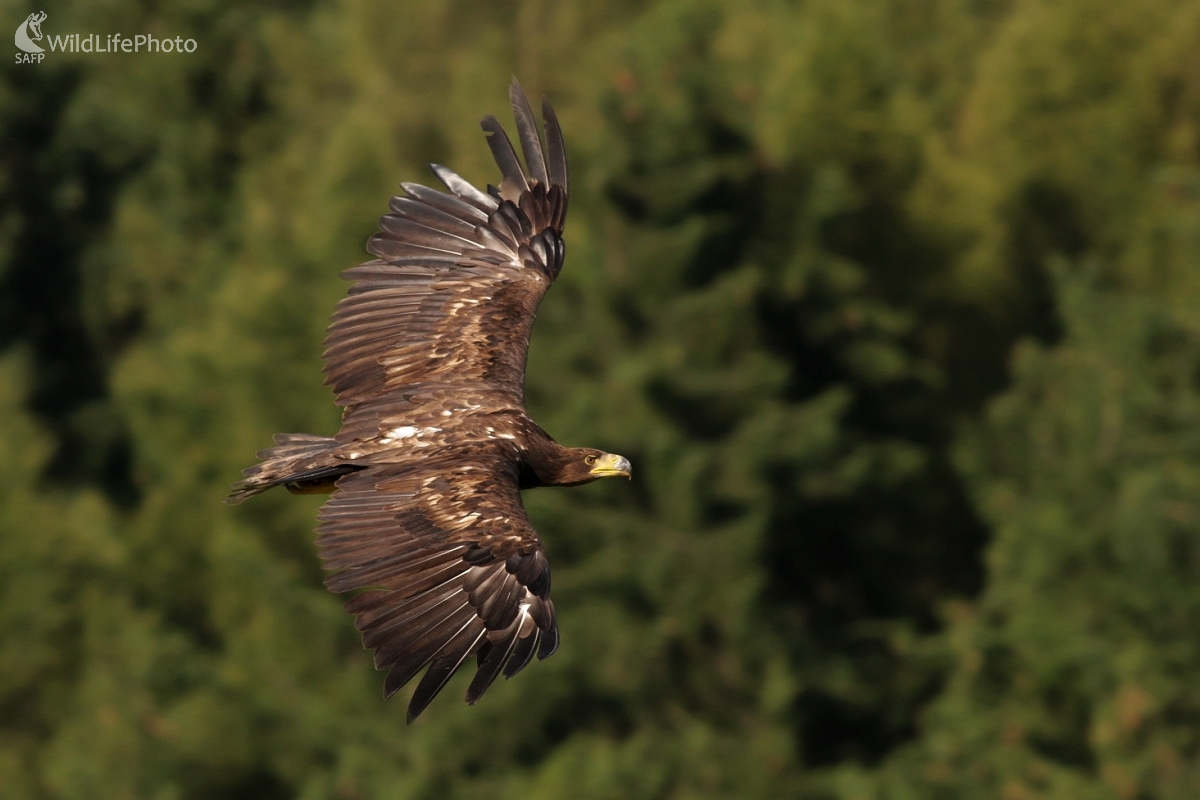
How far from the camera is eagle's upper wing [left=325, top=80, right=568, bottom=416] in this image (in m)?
11.4

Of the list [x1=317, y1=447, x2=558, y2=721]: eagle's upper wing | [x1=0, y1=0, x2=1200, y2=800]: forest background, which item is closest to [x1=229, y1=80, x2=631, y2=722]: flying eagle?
[x1=317, y1=447, x2=558, y2=721]: eagle's upper wing

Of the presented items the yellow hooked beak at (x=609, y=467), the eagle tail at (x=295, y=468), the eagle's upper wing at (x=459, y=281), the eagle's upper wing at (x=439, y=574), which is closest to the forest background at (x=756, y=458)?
the eagle's upper wing at (x=459, y=281)

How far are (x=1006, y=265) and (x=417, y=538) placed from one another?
2226 cm

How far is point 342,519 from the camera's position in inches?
377

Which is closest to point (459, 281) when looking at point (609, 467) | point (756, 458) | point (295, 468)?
point (609, 467)

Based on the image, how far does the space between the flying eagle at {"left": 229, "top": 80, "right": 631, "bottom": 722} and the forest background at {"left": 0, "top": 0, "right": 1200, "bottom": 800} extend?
39.8 ft

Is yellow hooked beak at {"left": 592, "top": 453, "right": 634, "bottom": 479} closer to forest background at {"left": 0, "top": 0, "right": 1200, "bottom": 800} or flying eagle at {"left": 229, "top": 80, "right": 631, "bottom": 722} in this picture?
flying eagle at {"left": 229, "top": 80, "right": 631, "bottom": 722}

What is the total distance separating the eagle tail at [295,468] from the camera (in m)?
10.3

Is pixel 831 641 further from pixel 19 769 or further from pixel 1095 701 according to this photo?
pixel 19 769

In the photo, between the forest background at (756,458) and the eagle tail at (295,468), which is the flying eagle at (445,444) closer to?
the eagle tail at (295,468)

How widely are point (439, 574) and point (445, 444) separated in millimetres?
1101

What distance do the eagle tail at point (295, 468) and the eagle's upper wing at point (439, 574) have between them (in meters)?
0.32

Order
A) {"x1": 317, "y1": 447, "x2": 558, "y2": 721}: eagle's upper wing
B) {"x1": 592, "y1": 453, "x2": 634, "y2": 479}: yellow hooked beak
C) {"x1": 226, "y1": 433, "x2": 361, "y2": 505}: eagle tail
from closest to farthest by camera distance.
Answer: {"x1": 317, "y1": 447, "x2": 558, "y2": 721}: eagle's upper wing
{"x1": 226, "y1": 433, "x2": 361, "y2": 505}: eagle tail
{"x1": 592, "y1": 453, "x2": 634, "y2": 479}: yellow hooked beak

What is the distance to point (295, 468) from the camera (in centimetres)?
1033
